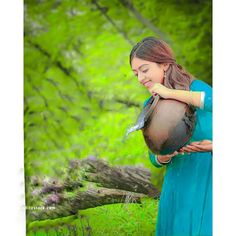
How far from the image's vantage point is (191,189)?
3.33m

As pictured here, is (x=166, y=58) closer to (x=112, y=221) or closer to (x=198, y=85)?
(x=198, y=85)

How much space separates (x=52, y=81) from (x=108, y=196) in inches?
27.9

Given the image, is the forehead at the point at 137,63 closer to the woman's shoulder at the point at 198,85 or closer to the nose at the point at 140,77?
the nose at the point at 140,77

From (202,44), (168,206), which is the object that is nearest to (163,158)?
(168,206)

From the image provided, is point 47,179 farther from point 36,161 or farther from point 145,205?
point 145,205

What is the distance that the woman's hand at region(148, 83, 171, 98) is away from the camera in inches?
131

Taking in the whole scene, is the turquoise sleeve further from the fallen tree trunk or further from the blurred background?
the fallen tree trunk

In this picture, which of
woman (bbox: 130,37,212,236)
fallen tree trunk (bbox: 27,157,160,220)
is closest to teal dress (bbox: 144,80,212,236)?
woman (bbox: 130,37,212,236)

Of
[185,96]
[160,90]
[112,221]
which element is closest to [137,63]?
[160,90]

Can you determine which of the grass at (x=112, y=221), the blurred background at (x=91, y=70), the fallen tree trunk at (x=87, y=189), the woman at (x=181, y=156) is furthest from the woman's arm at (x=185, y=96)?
the grass at (x=112, y=221)

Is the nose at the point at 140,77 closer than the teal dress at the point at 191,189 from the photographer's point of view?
No

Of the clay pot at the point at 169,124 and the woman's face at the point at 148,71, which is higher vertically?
the woman's face at the point at 148,71

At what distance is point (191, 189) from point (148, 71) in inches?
26.0

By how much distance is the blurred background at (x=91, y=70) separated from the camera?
3389mm
